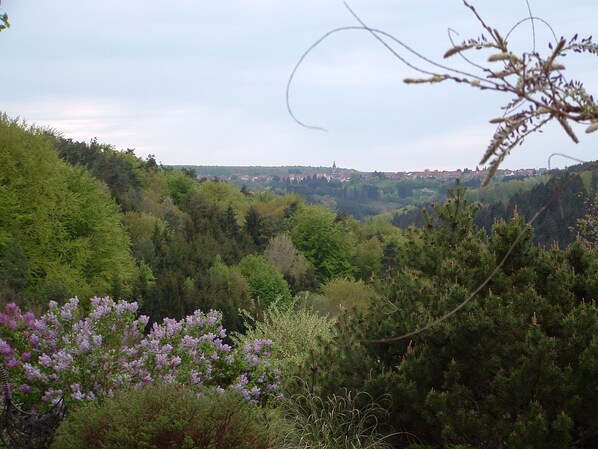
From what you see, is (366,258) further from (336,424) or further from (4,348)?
(336,424)

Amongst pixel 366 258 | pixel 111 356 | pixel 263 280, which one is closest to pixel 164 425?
pixel 111 356

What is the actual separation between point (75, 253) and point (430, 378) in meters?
25.9

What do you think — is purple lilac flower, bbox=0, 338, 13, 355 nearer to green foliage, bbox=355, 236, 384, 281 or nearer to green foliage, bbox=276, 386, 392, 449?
green foliage, bbox=276, 386, 392, 449

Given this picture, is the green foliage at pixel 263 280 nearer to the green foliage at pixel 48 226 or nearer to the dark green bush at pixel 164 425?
the green foliage at pixel 48 226

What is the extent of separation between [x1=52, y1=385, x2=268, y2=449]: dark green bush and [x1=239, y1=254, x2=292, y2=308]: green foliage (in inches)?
1513

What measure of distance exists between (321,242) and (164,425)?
5954 cm

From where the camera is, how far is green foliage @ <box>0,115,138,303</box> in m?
28.0

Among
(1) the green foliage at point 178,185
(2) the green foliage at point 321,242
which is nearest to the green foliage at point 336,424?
(2) the green foliage at point 321,242

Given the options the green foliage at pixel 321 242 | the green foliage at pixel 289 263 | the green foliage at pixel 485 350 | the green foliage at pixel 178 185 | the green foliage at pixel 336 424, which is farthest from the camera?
the green foliage at pixel 178 185

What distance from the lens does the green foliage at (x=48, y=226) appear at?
28.0 metres

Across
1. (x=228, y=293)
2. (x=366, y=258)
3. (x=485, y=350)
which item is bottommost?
(x=366, y=258)

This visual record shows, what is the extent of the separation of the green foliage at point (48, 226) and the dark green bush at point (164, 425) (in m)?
20.6

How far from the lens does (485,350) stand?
7.18 meters

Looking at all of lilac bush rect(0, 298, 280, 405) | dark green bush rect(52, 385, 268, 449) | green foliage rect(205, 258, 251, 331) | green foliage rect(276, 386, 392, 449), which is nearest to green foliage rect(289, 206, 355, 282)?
green foliage rect(205, 258, 251, 331)
